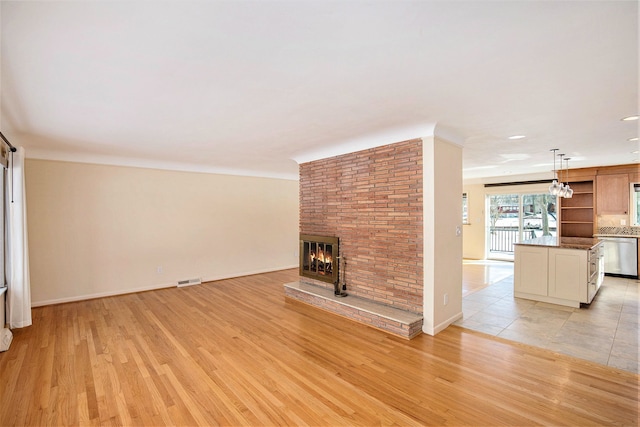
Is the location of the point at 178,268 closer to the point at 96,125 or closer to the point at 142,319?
the point at 142,319

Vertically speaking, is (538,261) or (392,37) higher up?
(392,37)

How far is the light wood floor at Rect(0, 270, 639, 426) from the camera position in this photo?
2.12 m

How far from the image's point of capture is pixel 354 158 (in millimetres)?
4332

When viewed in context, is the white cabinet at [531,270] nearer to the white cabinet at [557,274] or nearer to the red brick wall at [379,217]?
the white cabinet at [557,274]

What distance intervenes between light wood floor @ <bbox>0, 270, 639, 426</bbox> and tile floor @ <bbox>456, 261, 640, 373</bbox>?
298 mm

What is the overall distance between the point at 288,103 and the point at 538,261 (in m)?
4.66

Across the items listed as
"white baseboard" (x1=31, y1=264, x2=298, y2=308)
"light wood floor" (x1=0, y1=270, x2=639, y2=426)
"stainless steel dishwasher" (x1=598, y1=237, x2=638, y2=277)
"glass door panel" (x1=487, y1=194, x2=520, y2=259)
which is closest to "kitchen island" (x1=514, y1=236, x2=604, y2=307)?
"stainless steel dishwasher" (x1=598, y1=237, x2=638, y2=277)

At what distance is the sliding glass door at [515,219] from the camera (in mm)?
7773

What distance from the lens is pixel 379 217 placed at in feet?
13.1

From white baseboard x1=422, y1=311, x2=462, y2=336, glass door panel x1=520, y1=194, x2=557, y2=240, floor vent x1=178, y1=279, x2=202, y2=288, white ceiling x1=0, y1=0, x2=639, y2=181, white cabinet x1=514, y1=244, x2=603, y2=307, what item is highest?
white ceiling x1=0, y1=0, x2=639, y2=181

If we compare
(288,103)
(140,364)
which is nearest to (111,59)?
(288,103)

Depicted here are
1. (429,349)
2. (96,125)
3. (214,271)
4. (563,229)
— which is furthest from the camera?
(563,229)

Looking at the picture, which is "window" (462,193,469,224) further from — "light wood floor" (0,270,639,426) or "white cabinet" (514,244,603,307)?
"light wood floor" (0,270,639,426)

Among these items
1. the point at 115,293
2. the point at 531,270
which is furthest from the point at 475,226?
the point at 115,293
